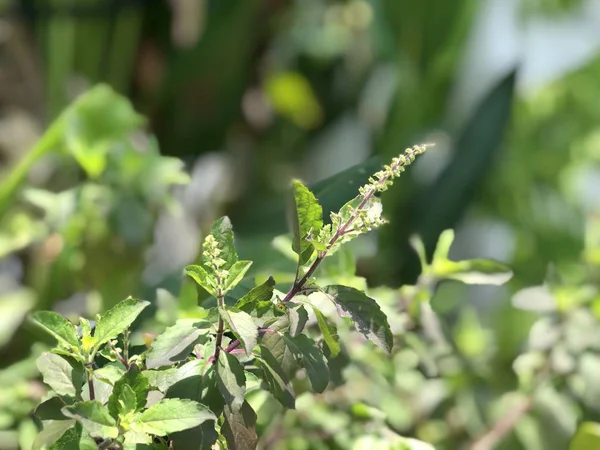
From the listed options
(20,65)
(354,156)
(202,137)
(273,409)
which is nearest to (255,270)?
(273,409)

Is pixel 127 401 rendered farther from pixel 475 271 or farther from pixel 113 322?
pixel 475 271

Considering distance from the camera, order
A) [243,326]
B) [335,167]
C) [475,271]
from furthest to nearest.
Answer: [335,167] < [475,271] < [243,326]

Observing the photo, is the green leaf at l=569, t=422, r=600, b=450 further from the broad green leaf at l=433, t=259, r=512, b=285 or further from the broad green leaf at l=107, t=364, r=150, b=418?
the broad green leaf at l=107, t=364, r=150, b=418

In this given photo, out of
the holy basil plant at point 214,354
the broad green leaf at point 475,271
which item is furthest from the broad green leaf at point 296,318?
the broad green leaf at point 475,271

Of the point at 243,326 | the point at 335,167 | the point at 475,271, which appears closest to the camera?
the point at 243,326

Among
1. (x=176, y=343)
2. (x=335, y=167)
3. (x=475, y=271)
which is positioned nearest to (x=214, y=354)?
(x=176, y=343)

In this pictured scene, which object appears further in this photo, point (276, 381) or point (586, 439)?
point (586, 439)

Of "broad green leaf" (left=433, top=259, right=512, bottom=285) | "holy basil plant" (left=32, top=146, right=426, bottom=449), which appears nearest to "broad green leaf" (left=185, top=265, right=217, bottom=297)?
"holy basil plant" (left=32, top=146, right=426, bottom=449)

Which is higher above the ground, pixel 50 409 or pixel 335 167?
pixel 335 167
